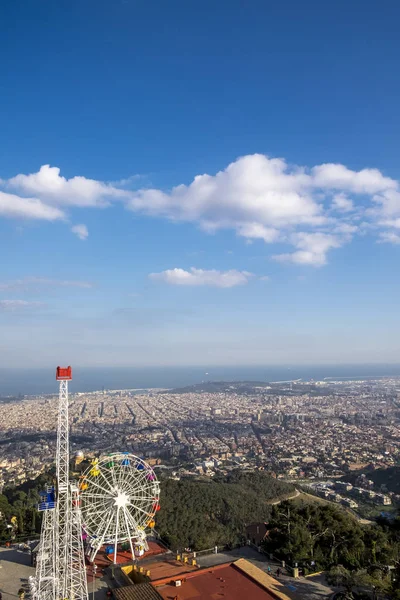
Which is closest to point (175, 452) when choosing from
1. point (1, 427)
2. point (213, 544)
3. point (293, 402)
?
point (1, 427)

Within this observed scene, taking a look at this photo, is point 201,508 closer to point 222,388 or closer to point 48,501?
point 48,501

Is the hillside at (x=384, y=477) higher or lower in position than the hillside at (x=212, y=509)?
lower

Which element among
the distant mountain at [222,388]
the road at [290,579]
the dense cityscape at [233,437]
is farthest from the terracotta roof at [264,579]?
the distant mountain at [222,388]

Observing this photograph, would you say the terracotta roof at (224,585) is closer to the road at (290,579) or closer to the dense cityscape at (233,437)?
the road at (290,579)

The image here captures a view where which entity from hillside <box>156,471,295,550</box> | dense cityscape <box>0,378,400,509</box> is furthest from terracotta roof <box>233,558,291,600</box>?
dense cityscape <box>0,378,400,509</box>

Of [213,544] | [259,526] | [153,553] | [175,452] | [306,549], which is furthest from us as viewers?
[175,452]

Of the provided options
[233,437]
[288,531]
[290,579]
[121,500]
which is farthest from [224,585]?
[233,437]

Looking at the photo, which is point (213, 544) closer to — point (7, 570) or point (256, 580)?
point (256, 580)

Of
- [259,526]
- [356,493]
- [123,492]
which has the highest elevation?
[123,492]
